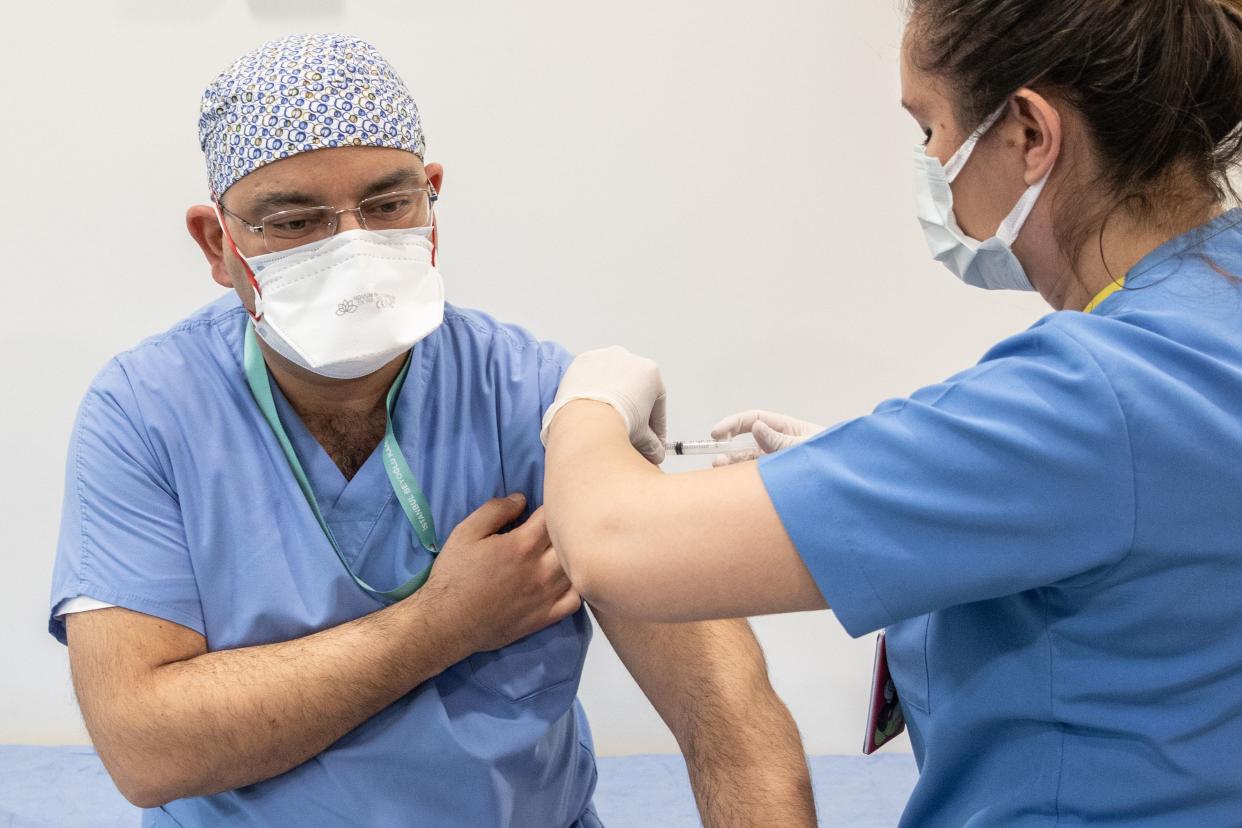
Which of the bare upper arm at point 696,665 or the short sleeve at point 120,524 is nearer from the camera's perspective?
the short sleeve at point 120,524

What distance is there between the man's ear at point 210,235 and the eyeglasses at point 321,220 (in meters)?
0.04

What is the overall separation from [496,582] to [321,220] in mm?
500

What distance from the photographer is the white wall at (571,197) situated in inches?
97.5

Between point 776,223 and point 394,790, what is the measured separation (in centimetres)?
164

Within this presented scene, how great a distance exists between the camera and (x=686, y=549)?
0.92 m

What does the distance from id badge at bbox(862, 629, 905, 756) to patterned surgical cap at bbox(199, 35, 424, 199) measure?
86cm

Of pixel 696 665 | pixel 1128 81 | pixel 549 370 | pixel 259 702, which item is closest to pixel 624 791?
pixel 696 665

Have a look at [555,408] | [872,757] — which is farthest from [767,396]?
[555,408]

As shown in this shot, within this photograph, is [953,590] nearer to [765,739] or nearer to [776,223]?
[765,739]

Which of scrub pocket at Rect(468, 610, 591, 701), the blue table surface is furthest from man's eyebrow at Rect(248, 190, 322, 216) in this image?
the blue table surface

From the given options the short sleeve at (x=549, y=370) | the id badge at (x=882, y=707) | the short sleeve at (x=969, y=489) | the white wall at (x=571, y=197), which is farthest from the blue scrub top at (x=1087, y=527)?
the white wall at (x=571, y=197)

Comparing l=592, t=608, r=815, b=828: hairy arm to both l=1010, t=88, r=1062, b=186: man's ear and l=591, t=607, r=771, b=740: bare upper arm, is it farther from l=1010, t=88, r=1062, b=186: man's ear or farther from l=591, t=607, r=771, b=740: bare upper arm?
l=1010, t=88, r=1062, b=186: man's ear

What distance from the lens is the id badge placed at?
1.25 m

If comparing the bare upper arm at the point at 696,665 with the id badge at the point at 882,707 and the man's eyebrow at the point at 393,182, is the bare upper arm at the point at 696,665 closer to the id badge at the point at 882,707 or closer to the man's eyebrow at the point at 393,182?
the id badge at the point at 882,707
